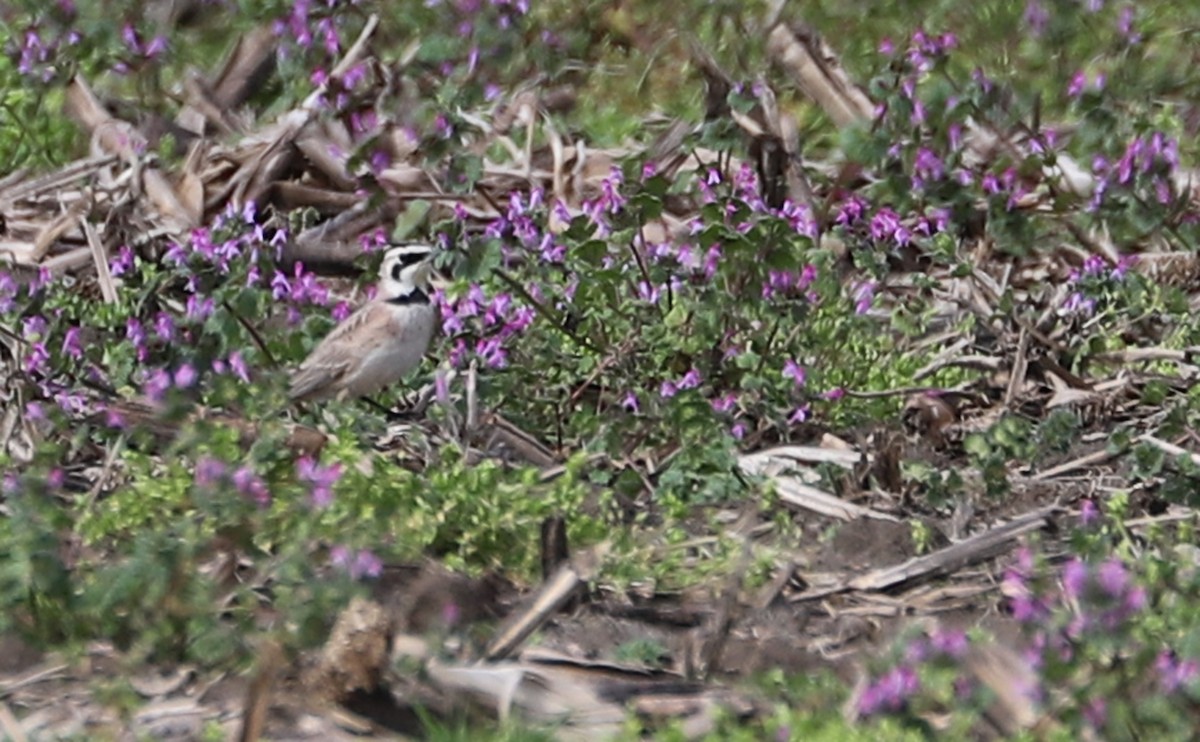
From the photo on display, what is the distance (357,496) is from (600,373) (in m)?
1.52

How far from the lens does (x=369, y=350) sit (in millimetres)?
6918

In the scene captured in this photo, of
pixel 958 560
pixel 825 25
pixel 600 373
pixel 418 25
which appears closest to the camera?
pixel 958 560

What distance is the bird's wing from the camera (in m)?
6.91

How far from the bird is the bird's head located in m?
0.05

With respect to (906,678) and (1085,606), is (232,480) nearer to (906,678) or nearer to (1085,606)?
(906,678)

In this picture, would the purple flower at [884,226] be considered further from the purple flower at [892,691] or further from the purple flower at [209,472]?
the purple flower at [892,691]

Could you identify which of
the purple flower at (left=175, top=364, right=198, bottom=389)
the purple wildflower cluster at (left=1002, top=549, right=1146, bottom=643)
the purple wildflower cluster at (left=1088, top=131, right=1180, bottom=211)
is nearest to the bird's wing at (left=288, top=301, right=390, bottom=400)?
the purple flower at (left=175, top=364, right=198, bottom=389)

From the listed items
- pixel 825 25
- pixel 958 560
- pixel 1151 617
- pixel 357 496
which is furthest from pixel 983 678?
pixel 825 25

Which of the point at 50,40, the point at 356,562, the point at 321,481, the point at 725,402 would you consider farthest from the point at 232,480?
the point at 50,40

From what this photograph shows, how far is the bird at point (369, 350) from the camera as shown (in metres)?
6.94

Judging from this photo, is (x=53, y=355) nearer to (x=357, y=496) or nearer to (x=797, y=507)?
(x=357, y=496)

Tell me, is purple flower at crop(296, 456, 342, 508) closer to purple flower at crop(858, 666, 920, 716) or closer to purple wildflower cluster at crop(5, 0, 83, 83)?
purple flower at crop(858, 666, 920, 716)

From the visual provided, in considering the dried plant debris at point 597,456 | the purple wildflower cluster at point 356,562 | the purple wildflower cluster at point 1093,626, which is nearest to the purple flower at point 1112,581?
the purple wildflower cluster at point 1093,626

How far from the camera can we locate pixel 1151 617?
15.2ft
